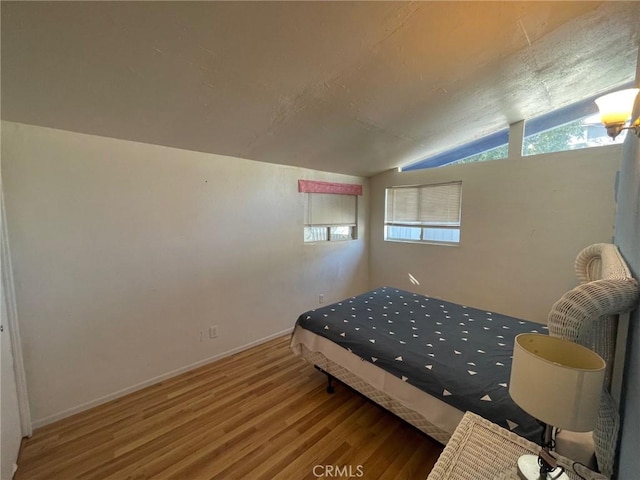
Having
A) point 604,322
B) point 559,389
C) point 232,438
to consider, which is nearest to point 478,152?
point 604,322

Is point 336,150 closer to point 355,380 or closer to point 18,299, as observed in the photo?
point 355,380

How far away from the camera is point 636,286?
0.89 m

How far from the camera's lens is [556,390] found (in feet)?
2.28

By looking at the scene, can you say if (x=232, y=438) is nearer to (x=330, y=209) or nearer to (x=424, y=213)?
(x=330, y=209)

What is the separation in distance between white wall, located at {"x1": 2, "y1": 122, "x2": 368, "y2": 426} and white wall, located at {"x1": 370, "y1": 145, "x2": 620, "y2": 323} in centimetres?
219

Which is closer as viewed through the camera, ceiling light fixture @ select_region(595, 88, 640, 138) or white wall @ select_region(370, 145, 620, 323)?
ceiling light fixture @ select_region(595, 88, 640, 138)

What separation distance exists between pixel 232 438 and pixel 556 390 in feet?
6.08

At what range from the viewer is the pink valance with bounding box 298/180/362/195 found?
3.36 metres

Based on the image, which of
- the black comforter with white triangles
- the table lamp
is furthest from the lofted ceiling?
the black comforter with white triangles

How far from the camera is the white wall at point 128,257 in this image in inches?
70.0

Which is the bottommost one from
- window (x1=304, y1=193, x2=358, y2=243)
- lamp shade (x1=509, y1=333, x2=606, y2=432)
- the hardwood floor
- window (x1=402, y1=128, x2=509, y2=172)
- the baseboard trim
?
the hardwood floor

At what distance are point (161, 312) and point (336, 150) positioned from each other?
2374 millimetres

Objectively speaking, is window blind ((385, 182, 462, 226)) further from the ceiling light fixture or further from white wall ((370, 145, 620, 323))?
→ the ceiling light fixture

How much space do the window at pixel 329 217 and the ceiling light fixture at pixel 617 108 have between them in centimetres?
270
